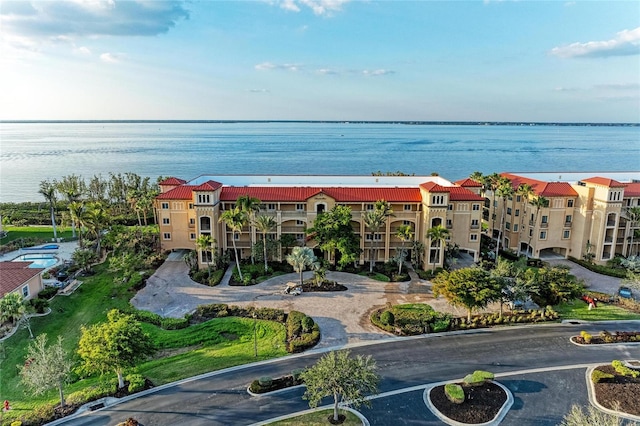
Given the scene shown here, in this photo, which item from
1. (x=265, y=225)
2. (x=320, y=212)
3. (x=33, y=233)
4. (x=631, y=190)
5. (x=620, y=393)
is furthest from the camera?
(x=33, y=233)

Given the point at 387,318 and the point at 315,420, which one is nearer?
the point at 315,420

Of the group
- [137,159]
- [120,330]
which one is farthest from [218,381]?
[137,159]

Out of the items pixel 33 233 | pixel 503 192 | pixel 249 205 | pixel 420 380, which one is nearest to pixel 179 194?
pixel 249 205

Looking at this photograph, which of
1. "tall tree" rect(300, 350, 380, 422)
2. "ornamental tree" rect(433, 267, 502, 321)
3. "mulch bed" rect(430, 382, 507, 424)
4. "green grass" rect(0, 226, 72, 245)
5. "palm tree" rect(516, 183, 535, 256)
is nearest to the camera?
"tall tree" rect(300, 350, 380, 422)

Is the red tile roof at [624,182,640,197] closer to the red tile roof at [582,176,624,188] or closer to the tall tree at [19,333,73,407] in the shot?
the red tile roof at [582,176,624,188]

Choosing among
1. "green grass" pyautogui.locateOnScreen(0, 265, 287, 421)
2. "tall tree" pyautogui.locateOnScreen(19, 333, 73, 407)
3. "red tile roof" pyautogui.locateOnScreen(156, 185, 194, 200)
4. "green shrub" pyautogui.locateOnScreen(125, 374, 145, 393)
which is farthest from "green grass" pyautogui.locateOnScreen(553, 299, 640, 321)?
"red tile roof" pyautogui.locateOnScreen(156, 185, 194, 200)

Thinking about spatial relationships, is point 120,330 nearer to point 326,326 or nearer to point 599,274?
point 326,326

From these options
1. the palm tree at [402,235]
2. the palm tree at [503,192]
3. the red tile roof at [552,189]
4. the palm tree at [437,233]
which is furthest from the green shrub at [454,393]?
the red tile roof at [552,189]

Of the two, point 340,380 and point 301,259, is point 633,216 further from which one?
point 340,380
